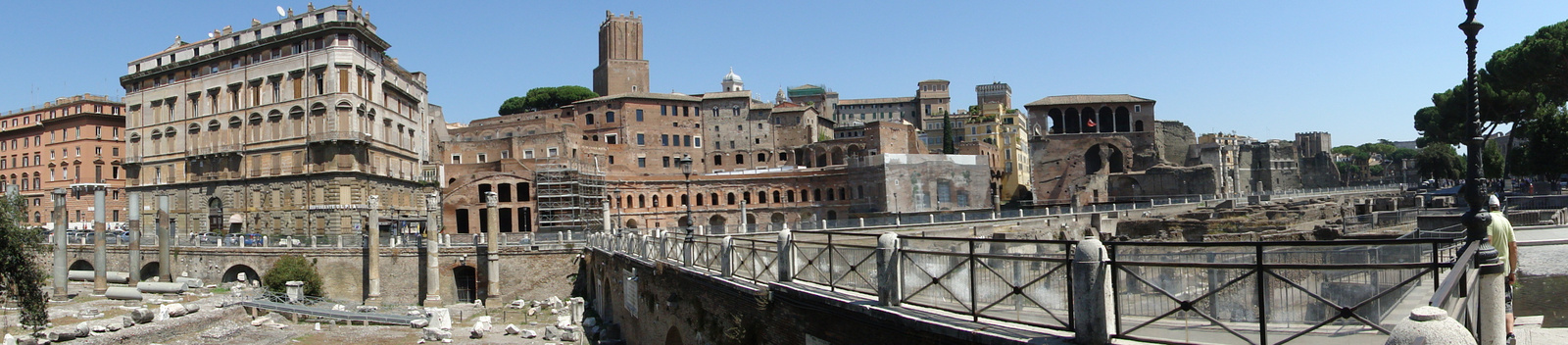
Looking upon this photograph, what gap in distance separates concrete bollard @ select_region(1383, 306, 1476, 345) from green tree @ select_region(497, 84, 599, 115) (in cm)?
8540

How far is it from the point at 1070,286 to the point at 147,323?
26975mm

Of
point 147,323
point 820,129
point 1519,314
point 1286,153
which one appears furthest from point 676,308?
point 1286,153

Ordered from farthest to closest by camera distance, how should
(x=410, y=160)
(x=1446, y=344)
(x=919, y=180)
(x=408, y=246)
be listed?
1. (x=919, y=180)
2. (x=410, y=160)
3. (x=408, y=246)
4. (x=1446, y=344)

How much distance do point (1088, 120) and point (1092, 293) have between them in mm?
73164

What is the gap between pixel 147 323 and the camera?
2527 centimetres

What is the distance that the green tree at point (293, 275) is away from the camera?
1455 inches

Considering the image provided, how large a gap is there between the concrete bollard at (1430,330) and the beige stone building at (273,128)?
47.8m

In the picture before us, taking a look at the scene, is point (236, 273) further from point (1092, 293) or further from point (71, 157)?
point (1092, 293)

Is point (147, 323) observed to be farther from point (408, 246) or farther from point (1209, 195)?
point (1209, 195)

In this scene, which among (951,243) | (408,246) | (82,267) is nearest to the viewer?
(951,243)

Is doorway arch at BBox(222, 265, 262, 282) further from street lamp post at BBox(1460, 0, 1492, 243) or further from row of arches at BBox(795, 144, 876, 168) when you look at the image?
street lamp post at BBox(1460, 0, 1492, 243)

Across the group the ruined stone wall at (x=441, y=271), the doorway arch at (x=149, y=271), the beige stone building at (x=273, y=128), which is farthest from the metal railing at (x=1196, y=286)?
the doorway arch at (x=149, y=271)

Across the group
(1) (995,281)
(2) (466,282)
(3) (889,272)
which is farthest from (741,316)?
(2) (466,282)

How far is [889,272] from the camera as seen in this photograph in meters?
8.52
